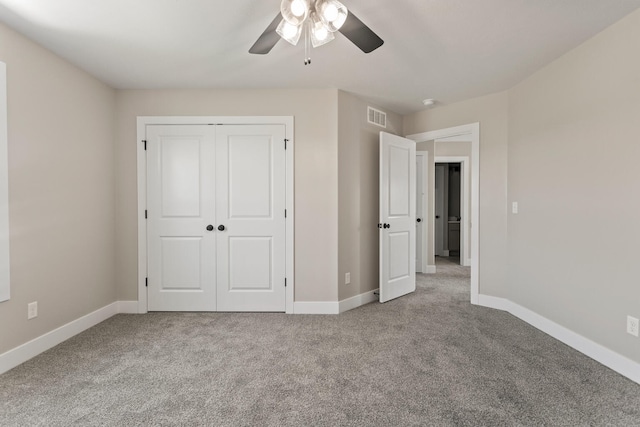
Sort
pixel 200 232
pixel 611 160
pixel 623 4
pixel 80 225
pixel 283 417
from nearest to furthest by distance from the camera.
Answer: pixel 283 417
pixel 623 4
pixel 611 160
pixel 80 225
pixel 200 232

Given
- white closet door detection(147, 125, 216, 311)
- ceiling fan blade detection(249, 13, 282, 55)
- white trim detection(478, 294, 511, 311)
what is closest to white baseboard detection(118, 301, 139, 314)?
white closet door detection(147, 125, 216, 311)

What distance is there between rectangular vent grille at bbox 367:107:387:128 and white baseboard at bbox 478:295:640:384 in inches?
96.8

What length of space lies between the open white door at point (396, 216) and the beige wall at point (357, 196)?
152 millimetres

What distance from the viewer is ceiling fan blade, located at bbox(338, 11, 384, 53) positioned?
1622mm

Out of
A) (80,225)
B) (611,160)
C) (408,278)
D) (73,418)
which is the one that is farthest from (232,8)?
(408,278)

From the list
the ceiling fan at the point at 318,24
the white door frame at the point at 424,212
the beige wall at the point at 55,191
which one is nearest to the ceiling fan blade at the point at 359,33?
the ceiling fan at the point at 318,24

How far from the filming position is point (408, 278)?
4125 mm

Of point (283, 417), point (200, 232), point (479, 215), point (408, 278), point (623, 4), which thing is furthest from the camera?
point (408, 278)

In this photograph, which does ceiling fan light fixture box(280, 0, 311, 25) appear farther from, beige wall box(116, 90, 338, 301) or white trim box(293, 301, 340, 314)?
white trim box(293, 301, 340, 314)

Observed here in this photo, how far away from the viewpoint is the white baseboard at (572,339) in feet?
6.97

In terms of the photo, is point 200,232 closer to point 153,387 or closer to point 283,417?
point 153,387

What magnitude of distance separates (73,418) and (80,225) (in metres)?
1.84

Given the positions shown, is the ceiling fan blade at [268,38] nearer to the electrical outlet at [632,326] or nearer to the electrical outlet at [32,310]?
the electrical outlet at [32,310]

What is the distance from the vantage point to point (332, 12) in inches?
60.4
